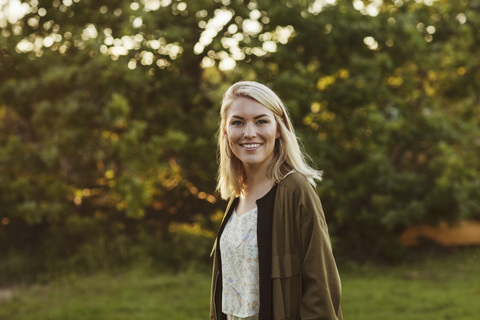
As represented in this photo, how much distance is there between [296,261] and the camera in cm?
237

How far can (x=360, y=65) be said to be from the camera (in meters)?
9.10

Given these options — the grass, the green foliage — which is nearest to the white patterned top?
the grass

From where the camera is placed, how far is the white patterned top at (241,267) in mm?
2535

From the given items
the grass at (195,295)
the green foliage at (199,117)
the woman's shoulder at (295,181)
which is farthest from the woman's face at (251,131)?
the green foliage at (199,117)

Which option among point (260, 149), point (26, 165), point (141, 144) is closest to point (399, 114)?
point (141, 144)

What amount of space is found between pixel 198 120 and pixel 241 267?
22.9ft

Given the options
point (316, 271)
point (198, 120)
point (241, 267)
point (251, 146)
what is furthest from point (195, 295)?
point (316, 271)

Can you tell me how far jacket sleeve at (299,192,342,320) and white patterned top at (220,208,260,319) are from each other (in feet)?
0.87

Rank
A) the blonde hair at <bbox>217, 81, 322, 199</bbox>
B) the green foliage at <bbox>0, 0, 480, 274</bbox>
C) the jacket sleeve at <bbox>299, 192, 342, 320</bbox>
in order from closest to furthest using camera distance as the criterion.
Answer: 1. the jacket sleeve at <bbox>299, 192, 342, 320</bbox>
2. the blonde hair at <bbox>217, 81, 322, 199</bbox>
3. the green foliage at <bbox>0, 0, 480, 274</bbox>

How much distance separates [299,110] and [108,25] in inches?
126

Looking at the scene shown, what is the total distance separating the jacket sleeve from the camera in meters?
2.28

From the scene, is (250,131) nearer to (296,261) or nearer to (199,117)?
(296,261)

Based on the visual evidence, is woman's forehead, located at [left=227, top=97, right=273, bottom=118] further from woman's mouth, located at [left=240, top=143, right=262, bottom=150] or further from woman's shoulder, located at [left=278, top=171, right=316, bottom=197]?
woman's shoulder, located at [left=278, top=171, right=316, bottom=197]

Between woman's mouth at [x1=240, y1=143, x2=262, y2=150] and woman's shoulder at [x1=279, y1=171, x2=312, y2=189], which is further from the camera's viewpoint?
woman's mouth at [x1=240, y1=143, x2=262, y2=150]
